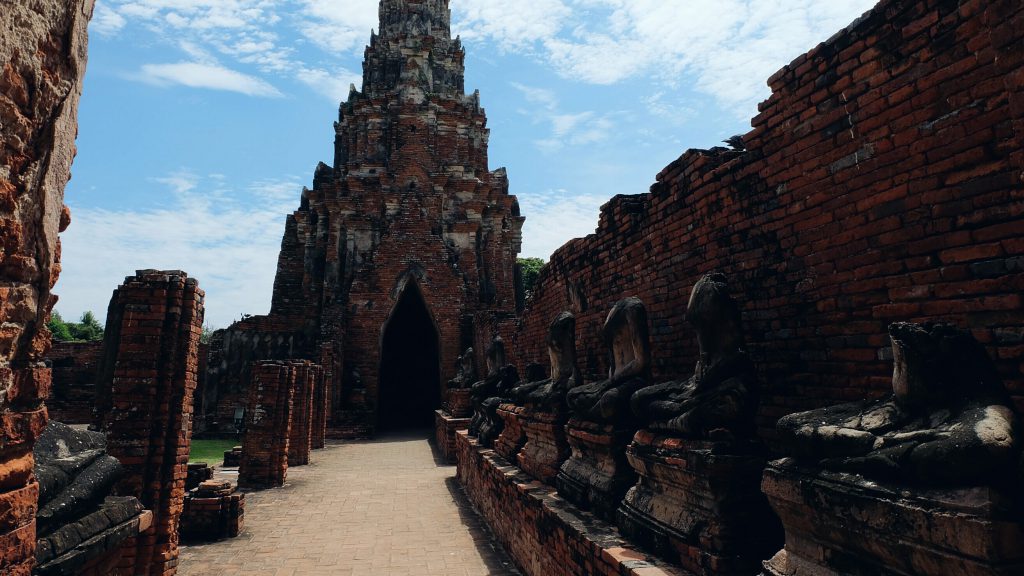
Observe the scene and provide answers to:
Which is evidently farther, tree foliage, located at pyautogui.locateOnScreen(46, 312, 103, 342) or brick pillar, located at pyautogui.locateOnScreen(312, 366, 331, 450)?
tree foliage, located at pyautogui.locateOnScreen(46, 312, 103, 342)

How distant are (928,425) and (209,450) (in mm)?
15378

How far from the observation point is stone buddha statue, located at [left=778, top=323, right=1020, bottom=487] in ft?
6.33

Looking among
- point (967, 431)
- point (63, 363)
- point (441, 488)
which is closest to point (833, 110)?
point (967, 431)

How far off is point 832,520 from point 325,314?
18247 mm

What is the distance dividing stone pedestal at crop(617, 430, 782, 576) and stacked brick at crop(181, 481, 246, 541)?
5184mm

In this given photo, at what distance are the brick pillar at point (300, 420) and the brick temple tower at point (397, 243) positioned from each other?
520 cm

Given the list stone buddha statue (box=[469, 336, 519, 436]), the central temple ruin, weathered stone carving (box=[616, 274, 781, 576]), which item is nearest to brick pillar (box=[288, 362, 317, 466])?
the central temple ruin

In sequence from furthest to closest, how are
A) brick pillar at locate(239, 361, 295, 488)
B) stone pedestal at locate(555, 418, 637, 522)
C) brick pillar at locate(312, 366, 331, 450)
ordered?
brick pillar at locate(312, 366, 331, 450) → brick pillar at locate(239, 361, 295, 488) → stone pedestal at locate(555, 418, 637, 522)

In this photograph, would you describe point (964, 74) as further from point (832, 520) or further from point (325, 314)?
point (325, 314)

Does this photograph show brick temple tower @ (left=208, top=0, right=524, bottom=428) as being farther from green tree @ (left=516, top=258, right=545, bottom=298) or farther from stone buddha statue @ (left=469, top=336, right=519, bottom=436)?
green tree @ (left=516, top=258, right=545, bottom=298)

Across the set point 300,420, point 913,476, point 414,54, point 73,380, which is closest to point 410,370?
point 73,380

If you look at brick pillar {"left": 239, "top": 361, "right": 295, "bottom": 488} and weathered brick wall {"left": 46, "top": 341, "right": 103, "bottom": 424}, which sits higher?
weathered brick wall {"left": 46, "top": 341, "right": 103, "bottom": 424}

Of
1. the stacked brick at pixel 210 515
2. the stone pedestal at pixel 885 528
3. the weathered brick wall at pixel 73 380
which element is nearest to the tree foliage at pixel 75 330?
the weathered brick wall at pixel 73 380

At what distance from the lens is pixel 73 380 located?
20.6 m
